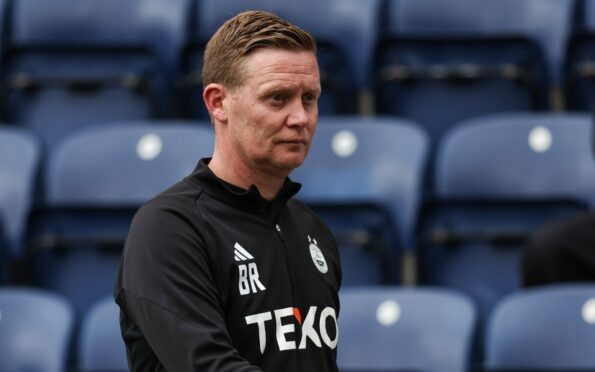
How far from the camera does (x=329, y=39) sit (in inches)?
178

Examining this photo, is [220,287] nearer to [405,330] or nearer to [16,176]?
[405,330]

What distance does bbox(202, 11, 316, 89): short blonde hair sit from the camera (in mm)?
1788

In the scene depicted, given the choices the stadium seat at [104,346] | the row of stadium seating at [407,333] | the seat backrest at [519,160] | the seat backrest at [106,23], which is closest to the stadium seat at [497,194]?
the seat backrest at [519,160]

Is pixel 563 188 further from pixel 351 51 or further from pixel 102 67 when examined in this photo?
pixel 102 67

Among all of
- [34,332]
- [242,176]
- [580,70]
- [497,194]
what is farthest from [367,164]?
[242,176]

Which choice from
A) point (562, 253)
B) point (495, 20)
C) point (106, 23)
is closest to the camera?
point (562, 253)

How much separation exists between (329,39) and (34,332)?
1.69 metres

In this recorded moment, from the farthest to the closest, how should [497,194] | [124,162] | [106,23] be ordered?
[106,23] → [124,162] → [497,194]

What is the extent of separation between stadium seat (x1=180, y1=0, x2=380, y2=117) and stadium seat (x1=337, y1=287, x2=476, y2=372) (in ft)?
4.52

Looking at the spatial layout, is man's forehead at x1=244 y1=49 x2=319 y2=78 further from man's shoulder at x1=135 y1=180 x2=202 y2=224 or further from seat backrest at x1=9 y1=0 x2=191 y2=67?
seat backrest at x1=9 y1=0 x2=191 y2=67

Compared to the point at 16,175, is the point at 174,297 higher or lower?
higher

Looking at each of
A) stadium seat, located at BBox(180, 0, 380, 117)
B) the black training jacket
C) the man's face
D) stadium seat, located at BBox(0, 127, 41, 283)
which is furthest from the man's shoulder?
stadium seat, located at BBox(180, 0, 380, 117)

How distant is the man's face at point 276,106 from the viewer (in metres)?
1.78

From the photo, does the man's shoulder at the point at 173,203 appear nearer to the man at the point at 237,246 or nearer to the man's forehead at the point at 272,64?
the man at the point at 237,246
